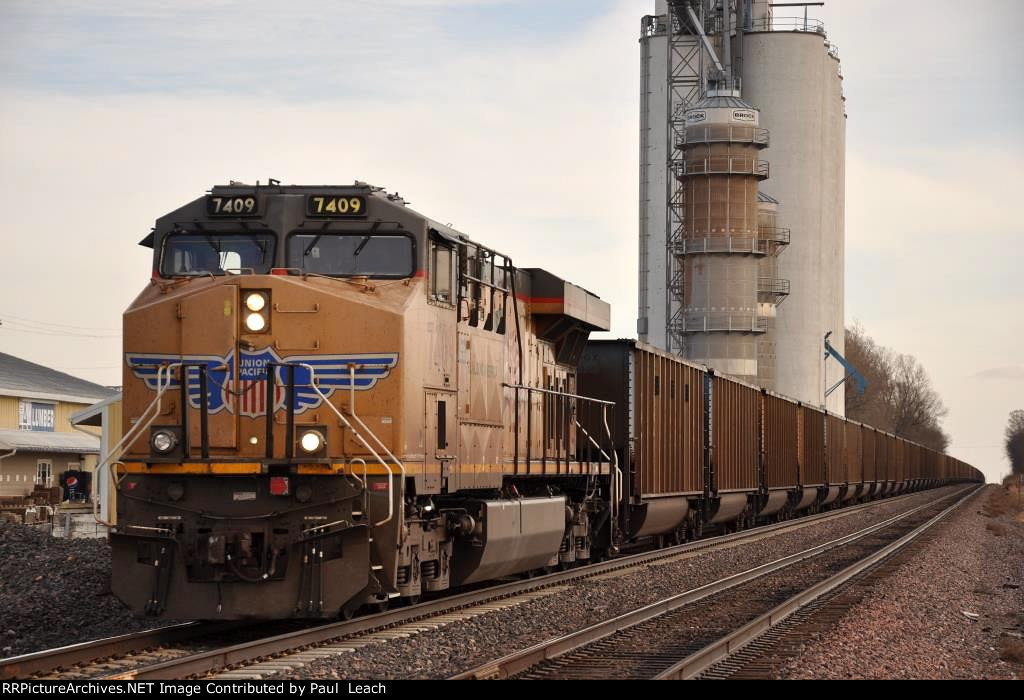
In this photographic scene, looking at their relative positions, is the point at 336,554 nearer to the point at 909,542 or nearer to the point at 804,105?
the point at 909,542

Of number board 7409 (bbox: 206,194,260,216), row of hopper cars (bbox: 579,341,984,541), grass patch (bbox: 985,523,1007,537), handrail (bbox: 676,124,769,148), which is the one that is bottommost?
grass patch (bbox: 985,523,1007,537)

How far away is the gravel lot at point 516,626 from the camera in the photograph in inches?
386

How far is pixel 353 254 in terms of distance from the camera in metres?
12.2

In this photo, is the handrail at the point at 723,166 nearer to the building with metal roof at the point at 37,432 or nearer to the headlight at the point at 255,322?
the building with metal roof at the point at 37,432

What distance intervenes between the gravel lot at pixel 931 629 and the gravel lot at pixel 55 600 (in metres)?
6.52

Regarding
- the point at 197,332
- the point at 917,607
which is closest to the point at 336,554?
the point at 197,332

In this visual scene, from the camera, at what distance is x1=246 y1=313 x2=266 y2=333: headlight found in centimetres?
1165

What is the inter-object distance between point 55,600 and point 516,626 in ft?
16.8

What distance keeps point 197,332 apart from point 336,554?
2.40 m

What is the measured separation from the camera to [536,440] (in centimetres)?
1670

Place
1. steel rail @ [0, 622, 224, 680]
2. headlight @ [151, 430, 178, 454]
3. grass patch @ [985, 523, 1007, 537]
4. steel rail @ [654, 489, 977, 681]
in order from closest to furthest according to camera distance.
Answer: steel rail @ [0, 622, 224, 680]
steel rail @ [654, 489, 977, 681]
headlight @ [151, 430, 178, 454]
grass patch @ [985, 523, 1007, 537]

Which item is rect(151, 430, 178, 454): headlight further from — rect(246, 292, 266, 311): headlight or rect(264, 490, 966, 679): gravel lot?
rect(264, 490, 966, 679): gravel lot

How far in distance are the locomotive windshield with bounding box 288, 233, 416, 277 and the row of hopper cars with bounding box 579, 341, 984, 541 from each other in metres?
9.27

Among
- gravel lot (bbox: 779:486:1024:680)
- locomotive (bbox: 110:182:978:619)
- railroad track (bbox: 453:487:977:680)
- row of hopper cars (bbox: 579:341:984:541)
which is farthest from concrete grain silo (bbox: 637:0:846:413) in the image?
locomotive (bbox: 110:182:978:619)
